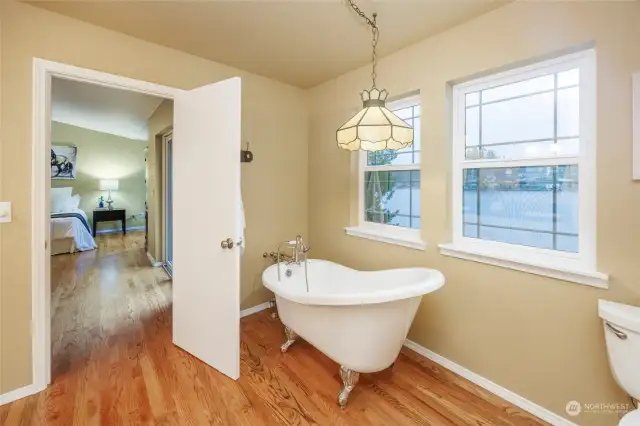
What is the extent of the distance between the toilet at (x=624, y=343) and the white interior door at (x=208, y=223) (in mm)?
1886

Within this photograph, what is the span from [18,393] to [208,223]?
4.67ft

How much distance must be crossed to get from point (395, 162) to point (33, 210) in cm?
252

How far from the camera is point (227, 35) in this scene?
2.14 m

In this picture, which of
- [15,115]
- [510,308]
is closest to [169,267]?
[15,115]

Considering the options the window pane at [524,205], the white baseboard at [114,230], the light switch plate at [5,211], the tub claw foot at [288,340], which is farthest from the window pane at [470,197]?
the white baseboard at [114,230]

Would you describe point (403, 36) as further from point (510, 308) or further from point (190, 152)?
point (510, 308)

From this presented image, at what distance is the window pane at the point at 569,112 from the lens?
1629mm

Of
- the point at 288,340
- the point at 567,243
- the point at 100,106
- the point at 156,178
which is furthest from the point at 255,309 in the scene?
the point at 100,106

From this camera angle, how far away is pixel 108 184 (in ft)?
24.7

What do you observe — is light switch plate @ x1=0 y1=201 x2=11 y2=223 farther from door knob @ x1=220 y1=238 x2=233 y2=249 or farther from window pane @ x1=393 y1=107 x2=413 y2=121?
window pane @ x1=393 y1=107 x2=413 y2=121

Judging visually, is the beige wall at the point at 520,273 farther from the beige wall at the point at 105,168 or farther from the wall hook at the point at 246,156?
the beige wall at the point at 105,168

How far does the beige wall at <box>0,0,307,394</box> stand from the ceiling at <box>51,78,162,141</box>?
969 millimetres

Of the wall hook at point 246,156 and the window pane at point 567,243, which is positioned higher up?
the wall hook at point 246,156

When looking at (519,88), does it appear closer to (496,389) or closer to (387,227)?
(387,227)
